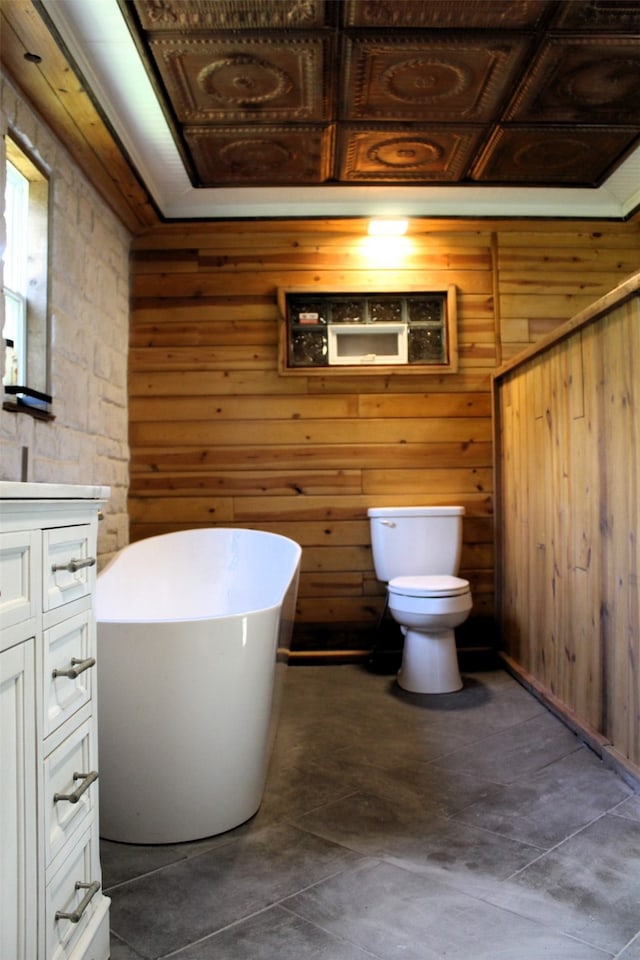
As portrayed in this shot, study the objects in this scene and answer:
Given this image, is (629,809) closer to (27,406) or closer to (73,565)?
(73,565)

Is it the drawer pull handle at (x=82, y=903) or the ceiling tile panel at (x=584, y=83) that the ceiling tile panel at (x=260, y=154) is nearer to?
the ceiling tile panel at (x=584, y=83)

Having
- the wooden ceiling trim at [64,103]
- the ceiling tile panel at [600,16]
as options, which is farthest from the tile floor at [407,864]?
the ceiling tile panel at [600,16]

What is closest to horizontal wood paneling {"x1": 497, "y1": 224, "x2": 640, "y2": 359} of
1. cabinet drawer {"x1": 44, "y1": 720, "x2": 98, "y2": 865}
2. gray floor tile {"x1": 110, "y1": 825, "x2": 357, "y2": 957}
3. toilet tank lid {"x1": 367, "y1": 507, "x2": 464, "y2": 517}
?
toilet tank lid {"x1": 367, "y1": 507, "x2": 464, "y2": 517}

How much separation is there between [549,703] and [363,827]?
1158 mm

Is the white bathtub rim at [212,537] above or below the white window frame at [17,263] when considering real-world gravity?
below

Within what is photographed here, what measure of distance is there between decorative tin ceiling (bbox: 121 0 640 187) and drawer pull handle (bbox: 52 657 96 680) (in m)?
1.94

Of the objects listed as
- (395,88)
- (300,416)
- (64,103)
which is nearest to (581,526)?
(300,416)

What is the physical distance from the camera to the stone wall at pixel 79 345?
6.91 ft

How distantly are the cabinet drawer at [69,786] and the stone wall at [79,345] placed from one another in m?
1.12

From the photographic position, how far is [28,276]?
2.27 metres

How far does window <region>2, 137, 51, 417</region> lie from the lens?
219cm

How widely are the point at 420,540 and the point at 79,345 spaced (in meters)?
1.77

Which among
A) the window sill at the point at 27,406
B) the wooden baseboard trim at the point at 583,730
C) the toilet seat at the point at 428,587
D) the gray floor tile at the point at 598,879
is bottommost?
the gray floor tile at the point at 598,879

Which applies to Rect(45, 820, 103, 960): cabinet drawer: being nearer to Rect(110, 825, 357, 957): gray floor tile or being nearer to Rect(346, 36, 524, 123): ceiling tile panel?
Rect(110, 825, 357, 957): gray floor tile
